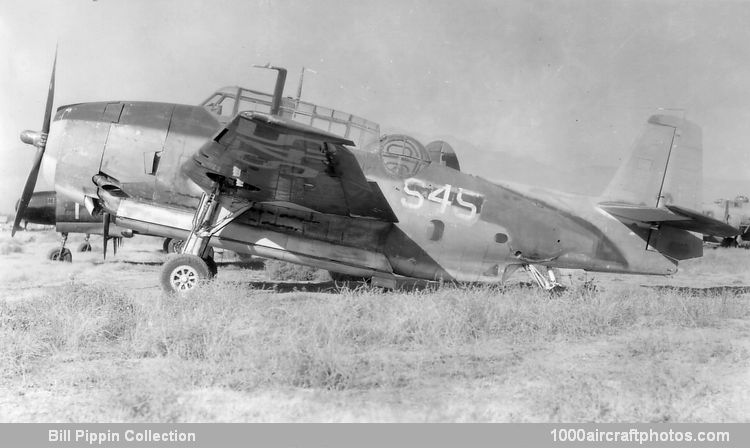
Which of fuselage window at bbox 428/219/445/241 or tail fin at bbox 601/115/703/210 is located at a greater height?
tail fin at bbox 601/115/703/210

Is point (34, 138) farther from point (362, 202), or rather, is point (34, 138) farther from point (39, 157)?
point (362, 202)

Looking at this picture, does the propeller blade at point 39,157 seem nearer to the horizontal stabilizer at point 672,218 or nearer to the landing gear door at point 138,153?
the landing gear door at point 138,153

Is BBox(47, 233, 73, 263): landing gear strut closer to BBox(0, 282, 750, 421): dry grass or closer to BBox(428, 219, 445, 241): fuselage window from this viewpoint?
BBox(0, 282, 750, 421): dry grass

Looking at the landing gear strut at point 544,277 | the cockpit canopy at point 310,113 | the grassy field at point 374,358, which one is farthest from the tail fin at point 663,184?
the cockpit canopy at point 310,113

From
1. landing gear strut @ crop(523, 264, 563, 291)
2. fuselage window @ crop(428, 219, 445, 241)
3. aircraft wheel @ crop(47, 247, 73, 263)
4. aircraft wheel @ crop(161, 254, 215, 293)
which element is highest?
fuselage window @ crop(428, 219, 445, 241)

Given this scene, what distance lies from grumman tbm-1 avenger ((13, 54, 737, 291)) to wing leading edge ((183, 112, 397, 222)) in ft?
0.12

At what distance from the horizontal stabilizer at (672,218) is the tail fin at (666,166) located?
32 centimetres

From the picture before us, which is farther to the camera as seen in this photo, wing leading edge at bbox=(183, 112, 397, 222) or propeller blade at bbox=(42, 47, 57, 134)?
propeller blade at bbox=(42, 47, 57, 134)

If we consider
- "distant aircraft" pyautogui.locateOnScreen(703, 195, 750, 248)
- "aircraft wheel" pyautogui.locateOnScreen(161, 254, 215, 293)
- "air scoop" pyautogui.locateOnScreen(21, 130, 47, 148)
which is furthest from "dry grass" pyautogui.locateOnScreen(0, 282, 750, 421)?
"distant aircraft" pyautogui.locateOnScreen(703, 195, 750, 248)

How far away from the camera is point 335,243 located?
8.52 m

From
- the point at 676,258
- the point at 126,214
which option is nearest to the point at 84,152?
the point at 126,214

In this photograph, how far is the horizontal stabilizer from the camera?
8.16 metres

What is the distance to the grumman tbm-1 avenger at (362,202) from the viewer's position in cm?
808

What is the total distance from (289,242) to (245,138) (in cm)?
222
